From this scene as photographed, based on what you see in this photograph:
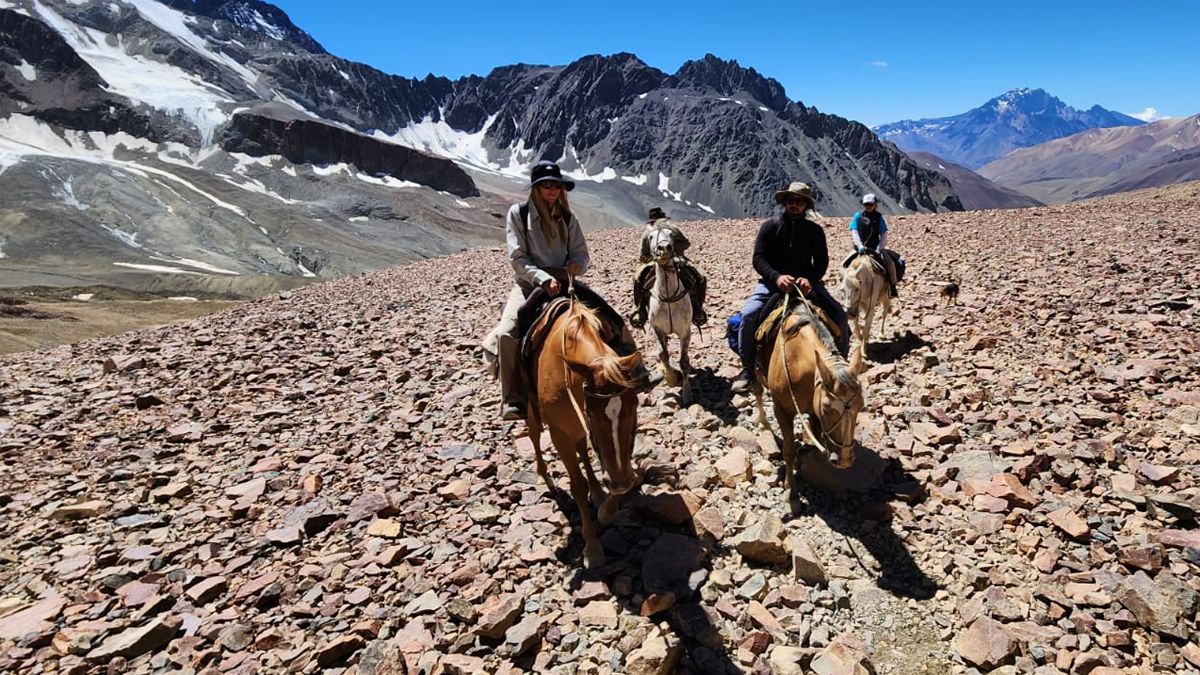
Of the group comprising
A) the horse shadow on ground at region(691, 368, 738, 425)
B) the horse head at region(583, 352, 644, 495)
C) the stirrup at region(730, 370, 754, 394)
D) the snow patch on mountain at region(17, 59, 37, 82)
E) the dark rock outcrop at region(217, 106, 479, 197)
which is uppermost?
the snow patch on mountain at region(17, 59, 37, 82)

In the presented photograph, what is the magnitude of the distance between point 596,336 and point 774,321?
2504 millimetres

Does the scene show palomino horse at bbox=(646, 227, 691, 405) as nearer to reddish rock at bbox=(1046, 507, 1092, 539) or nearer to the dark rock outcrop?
reddish rock at bbox=(1046, 507, 1092, 539)

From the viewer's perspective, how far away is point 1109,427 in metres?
6.30

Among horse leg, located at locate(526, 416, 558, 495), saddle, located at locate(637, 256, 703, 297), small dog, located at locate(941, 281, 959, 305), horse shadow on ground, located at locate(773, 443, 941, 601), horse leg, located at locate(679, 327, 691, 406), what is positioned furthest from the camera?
small dog, located at locate(941, 281, 959, 305)

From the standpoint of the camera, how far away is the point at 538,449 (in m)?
6.66

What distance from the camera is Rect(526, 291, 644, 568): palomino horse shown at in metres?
4.55

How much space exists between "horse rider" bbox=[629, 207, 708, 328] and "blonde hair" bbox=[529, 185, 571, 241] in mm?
3027

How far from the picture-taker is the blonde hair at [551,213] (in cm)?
620

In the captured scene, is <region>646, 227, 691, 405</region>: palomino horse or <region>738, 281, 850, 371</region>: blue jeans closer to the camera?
<region>738, 281, 850, 371</region>: blue jeans

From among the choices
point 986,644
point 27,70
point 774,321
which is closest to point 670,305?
point 774,321

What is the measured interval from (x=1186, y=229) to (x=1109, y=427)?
38.7 feet

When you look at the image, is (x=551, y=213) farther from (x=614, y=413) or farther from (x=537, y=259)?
(x=614, y=413)

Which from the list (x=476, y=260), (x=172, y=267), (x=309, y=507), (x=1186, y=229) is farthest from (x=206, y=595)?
(x=172, y=267)

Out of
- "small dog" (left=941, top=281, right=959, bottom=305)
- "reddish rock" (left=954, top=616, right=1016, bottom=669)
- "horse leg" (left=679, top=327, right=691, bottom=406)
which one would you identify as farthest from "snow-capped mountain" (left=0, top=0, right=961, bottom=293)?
"reddish rock" (left=954, top=616, right=1016, bottom=669)
